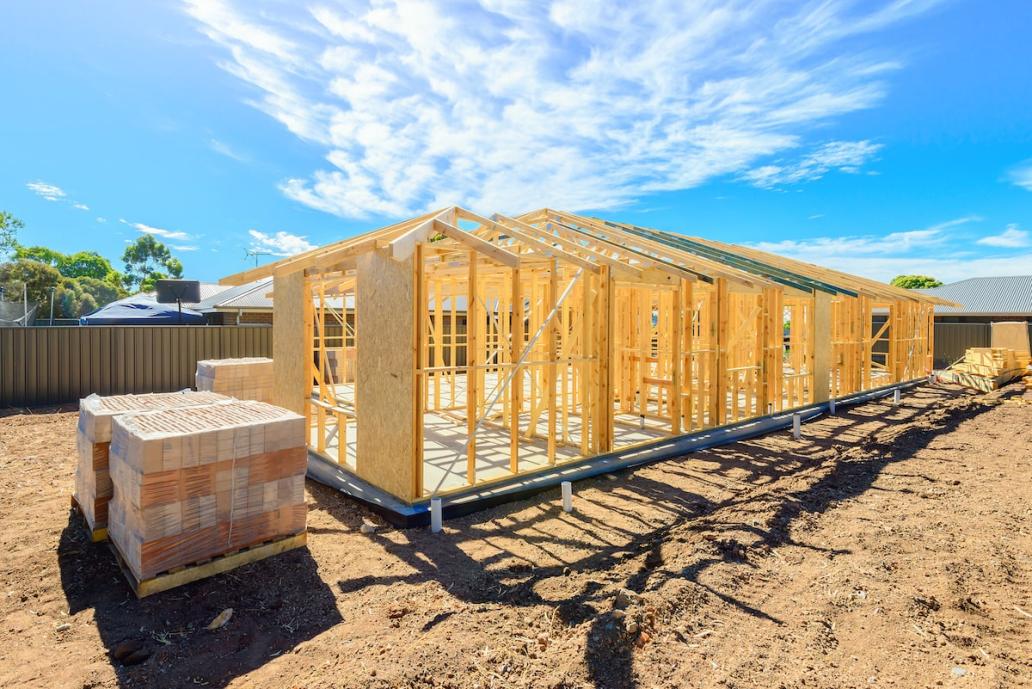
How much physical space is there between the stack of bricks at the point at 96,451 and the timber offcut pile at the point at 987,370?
63.8 ft

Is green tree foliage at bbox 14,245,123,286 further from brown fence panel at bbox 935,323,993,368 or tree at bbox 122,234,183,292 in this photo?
brown fence panel at bbox 935,323,993,368

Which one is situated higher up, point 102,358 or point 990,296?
point 990,296

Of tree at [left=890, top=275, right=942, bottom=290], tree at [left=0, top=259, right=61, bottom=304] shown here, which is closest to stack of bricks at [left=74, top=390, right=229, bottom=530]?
tree at [left=0, top=259, right=61, bottom=304]

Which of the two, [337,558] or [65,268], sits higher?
[65,268]

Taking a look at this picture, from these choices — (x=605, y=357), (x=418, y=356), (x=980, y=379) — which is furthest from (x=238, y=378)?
(x=980, y=379)

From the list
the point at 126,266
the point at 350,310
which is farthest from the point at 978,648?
the point at 126,266

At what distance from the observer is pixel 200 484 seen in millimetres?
4004

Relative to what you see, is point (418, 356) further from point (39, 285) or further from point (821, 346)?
point (39, 285)

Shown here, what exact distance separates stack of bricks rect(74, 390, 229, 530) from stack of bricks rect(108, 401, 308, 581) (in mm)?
272

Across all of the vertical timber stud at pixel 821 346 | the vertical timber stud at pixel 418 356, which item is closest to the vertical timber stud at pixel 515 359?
the vertical timber stud at pixel 418 356

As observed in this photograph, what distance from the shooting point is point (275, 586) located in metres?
4.10

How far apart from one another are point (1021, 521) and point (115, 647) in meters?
7.72

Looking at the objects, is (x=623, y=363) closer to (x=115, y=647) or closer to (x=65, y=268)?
(x=115, y=647)

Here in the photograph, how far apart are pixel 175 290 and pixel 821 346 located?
71.2ft
